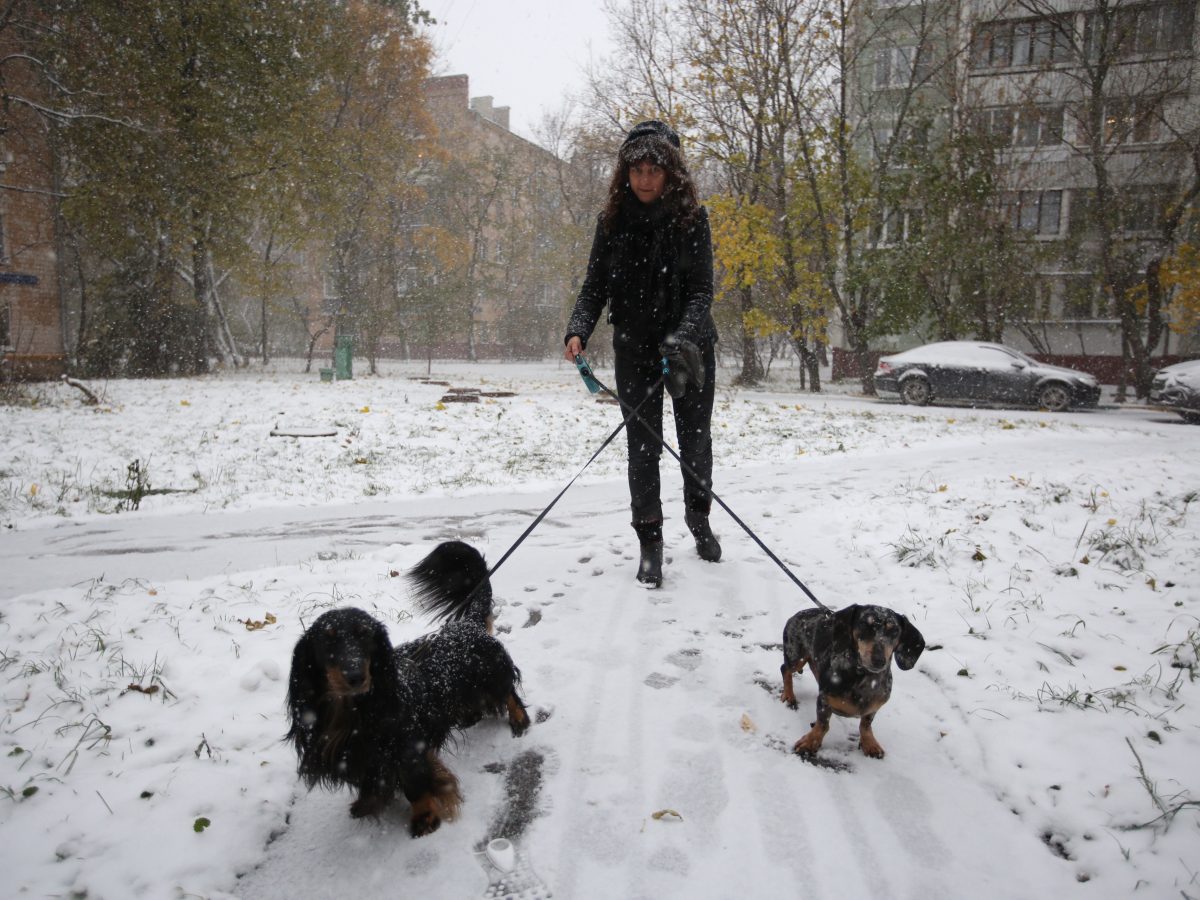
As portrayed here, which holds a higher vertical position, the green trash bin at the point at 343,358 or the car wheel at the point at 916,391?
the green trash bin at the point at 343,358

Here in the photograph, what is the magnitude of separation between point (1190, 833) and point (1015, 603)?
144cm

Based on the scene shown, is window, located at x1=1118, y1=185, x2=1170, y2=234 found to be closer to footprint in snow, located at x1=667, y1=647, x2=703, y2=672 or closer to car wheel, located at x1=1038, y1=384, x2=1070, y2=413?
car wheel, located at x1=1038, y1=384, x2=1070, y2=413

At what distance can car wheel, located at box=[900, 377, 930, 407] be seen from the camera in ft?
48.6

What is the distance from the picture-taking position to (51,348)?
773 inches

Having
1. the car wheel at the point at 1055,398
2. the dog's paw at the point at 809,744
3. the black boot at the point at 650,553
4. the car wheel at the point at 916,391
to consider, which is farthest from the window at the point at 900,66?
the dog's paw at the point at 809,744

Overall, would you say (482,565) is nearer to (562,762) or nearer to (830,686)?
(562,762)

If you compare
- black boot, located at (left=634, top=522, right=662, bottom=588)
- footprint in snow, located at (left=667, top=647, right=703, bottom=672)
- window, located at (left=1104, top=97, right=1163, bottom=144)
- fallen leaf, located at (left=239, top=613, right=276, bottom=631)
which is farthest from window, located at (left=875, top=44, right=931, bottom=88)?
fallen leaf, located at (left=239, top=613, right=276, bottom=631)

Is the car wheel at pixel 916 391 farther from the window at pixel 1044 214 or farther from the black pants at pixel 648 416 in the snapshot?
the black pants at pixel 648 416

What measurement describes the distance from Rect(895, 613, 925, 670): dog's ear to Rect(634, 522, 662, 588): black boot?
1.53 metres

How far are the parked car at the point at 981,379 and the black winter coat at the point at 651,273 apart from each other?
1339 centimetres

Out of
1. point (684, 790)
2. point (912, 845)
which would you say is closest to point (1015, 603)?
point (912, 845)

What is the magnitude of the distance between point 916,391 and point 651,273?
13621 millimetres

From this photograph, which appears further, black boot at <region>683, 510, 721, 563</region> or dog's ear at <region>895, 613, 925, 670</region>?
black boot at <region>683, 510, 721, 563</region>

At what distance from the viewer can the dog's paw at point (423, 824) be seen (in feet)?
5.49
